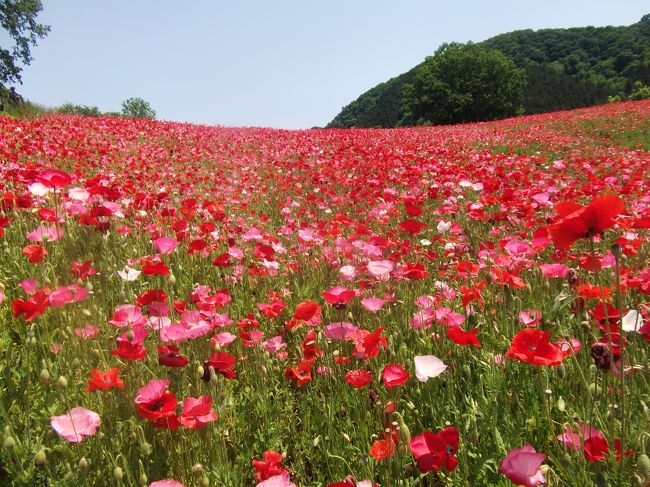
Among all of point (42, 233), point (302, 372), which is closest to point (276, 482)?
point (302, 372)

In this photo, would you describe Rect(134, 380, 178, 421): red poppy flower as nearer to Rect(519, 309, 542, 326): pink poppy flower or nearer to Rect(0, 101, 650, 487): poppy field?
Rect(0, 101, 650, 487): poppy field

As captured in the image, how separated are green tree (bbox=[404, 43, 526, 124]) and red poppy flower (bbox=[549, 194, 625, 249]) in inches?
1891

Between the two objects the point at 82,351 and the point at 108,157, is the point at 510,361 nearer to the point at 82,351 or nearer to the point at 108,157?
the point at 82,351

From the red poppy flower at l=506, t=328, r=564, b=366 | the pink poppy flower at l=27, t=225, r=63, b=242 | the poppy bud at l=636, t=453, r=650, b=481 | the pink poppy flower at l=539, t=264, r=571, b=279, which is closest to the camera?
the poppy bud at l=636, t=453, r=650, b=481

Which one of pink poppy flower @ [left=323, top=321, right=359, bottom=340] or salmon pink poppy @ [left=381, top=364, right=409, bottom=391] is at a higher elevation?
salmon pink poppy @ [left=381, top=364, right=409, bottom=391]

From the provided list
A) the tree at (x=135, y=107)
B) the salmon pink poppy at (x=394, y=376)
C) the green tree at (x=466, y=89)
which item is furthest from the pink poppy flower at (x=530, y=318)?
the tree at (x=135, y=107)

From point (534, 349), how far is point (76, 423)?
1.41 m

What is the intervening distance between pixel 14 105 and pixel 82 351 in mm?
23246

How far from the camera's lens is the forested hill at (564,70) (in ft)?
164

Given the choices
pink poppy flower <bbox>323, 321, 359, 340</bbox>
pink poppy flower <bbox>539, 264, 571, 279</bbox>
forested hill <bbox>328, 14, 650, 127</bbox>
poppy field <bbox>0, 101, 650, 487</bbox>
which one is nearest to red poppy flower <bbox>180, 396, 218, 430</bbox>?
poppy field <bbox>0, 101, 650, 487</bbox>

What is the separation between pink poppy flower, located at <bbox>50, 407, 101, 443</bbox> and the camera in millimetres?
1434

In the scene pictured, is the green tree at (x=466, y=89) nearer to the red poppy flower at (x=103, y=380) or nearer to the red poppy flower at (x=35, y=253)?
the red poppy flower at (x=35, y=253)

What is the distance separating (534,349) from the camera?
1378 millimetres

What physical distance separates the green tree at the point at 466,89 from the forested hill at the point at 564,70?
12.2ft
